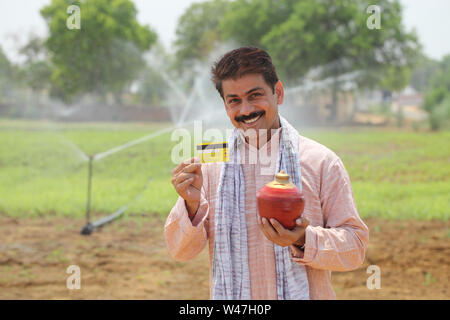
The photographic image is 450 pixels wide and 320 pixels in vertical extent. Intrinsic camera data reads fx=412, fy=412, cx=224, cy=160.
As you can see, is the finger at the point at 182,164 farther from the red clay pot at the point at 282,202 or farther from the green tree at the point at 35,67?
the green tree at the point at 35,67

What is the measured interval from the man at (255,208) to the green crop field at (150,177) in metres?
5.61

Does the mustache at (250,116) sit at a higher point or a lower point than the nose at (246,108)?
lower

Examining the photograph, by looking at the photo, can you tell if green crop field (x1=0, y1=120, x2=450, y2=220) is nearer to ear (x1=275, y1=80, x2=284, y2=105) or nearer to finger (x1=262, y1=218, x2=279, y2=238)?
ear (x1=275, y1=80, x2=284, y2=105)

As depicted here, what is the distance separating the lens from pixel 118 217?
707cm

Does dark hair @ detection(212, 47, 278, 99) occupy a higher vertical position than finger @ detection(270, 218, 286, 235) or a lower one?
higher

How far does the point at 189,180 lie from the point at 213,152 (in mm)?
188

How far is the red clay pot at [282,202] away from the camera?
4.34 ft

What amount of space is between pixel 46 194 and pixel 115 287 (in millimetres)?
5042

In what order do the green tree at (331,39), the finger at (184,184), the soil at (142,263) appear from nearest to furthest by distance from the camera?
the finger at (184,184)
the soil at (142,263)
the green tree at (331,39)

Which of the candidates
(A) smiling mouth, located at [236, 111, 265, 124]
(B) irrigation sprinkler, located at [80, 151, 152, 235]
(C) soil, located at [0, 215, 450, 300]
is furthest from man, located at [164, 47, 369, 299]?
(B) irrigation sprinkler, located at [80, 151, 152, 235]

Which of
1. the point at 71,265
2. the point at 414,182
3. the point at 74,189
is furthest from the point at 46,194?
the point at 414,182

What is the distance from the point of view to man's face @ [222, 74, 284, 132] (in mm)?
1540

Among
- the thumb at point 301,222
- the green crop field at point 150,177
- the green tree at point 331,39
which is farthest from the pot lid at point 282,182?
the green tree at point 331,39

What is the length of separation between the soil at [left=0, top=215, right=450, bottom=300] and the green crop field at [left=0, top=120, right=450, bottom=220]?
29.2 inches
